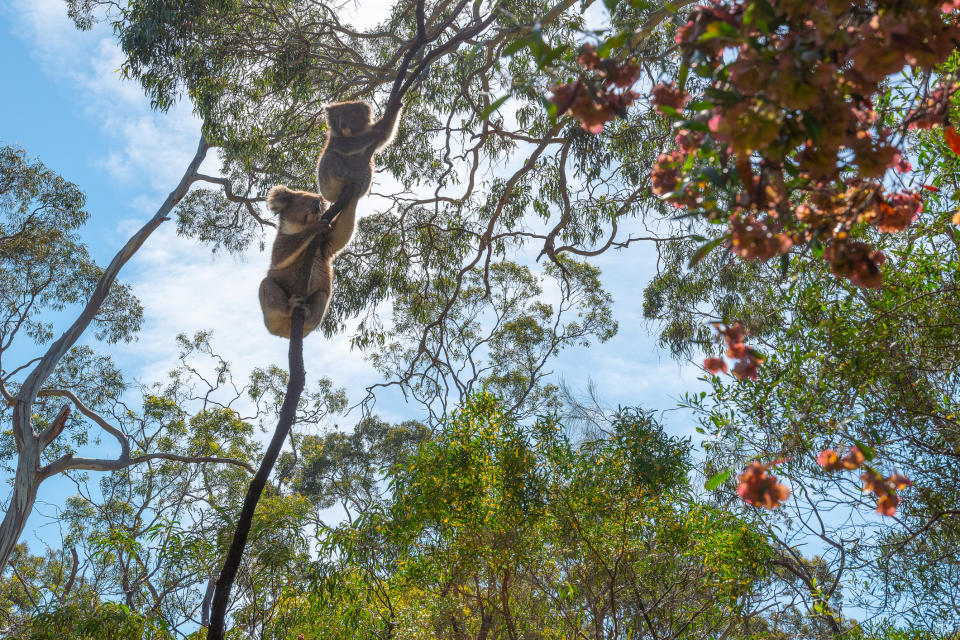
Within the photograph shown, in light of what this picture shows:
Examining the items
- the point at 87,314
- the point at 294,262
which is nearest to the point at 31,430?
the point at 87,314

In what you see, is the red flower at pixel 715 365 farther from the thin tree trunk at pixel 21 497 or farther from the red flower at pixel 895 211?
the thin tree trunk at pixel 21 497

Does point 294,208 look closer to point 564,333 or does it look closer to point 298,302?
point 298,302

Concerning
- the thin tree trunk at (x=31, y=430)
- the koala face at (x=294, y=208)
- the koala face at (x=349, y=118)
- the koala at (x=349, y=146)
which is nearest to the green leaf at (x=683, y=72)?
the koala face at (x=294, y=208)

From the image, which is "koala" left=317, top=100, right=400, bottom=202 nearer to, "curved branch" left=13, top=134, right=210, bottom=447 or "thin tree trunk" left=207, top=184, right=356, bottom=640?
"thin tree trunk" left=207, top=184, right=356, bottom=640

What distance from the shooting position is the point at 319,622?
214 inches

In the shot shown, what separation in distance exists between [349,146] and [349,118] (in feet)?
0.96

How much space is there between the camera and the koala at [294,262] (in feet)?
15.6

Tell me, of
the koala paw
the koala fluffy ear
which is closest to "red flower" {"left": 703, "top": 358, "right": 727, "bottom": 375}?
the koala paw

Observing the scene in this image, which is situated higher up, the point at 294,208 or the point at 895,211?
the point at 294,208

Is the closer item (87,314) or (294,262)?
(294,262)

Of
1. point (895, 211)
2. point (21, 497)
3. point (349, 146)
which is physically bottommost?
point (895, 211)

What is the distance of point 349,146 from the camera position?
537cm

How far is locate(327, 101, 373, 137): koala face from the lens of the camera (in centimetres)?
548

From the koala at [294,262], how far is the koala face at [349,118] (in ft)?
2.04
